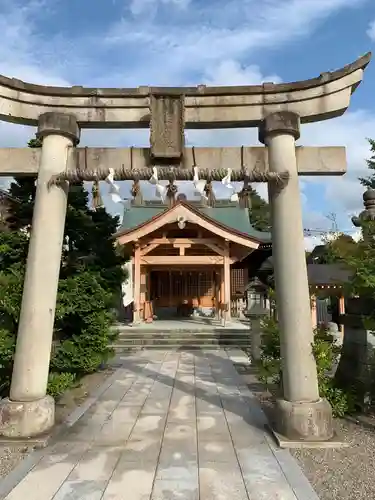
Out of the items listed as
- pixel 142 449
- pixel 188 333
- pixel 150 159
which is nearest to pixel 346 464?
pixel 142 449

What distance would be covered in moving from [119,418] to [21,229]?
447cm

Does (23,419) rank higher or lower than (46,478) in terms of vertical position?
higher

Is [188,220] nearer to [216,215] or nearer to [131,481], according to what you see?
[216,215]

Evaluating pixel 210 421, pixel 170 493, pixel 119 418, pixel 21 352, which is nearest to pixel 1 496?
pixel 170 493

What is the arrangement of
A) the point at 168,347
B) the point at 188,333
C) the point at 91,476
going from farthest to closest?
the point at 188,333 → the point at 168,347 → the point at 91,476

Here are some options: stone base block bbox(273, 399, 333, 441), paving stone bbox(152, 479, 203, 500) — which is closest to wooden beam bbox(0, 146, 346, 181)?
stone base block bbox(273, 399, 333, 441)

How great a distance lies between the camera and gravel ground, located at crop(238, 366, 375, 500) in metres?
3.85

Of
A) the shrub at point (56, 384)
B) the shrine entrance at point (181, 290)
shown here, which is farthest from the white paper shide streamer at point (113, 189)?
the shrine entrance at point (181, 290)

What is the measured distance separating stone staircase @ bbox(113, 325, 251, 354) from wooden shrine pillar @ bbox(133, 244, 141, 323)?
76.5 inches

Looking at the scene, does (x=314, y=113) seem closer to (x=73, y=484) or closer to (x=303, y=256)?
(x=303, y=256)

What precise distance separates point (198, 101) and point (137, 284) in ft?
42.9

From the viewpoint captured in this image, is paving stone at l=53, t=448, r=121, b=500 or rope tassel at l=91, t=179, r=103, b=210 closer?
paving stone at l=53, t=448, r=121, b=500

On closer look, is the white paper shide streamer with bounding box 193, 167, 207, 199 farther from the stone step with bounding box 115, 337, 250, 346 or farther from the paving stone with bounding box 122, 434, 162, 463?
the stone step with bounding box 115, 337, 250, 346

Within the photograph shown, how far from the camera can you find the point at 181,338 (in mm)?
15305
